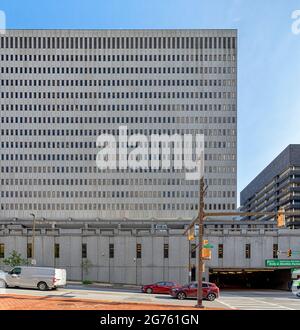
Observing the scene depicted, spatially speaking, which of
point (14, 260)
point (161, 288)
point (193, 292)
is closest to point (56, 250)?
point (14, 260)

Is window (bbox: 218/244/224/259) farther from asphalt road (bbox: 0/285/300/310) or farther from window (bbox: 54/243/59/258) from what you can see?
asphalt road (bbox: 0/285/300/310)

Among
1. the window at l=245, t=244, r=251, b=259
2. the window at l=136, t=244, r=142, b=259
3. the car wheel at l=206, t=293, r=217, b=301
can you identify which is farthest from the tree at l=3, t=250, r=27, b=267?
the window at l=245, t=244, r=251, b=259

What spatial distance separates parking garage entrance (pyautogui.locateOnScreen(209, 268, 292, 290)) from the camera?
2566 inches

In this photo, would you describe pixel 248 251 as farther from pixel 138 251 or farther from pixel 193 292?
pixel 193 292

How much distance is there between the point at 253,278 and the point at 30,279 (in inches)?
2178

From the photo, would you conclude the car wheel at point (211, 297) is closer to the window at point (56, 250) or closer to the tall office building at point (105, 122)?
the window at point (56, 250)

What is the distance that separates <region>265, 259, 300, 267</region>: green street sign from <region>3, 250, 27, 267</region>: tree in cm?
3230

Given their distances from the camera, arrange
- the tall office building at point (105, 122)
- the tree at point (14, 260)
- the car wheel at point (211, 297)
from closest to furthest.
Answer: the car wheel at point (211, 297), the tree at point (14, 260), the tall office building at point (105, 122)

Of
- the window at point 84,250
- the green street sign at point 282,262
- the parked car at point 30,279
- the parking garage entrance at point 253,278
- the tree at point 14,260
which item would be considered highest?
the parked car at point 30,279

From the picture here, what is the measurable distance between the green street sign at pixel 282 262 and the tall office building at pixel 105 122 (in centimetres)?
7797

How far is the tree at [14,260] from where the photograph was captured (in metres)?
55.5

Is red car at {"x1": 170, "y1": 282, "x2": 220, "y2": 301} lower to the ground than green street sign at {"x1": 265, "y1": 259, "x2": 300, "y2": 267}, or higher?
higher

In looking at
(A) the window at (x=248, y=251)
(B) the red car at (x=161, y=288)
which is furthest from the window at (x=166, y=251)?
(B) the red car at (x=161, y=288)

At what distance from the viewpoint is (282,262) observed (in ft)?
199
